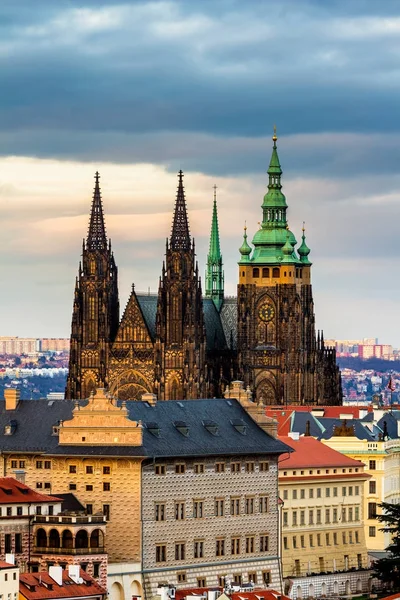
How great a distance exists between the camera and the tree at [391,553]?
520 feet

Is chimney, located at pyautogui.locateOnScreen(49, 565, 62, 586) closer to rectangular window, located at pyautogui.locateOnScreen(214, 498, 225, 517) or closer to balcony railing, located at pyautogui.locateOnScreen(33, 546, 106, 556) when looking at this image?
balcony railing, located at pyautogui.locateOnScreen(33, 546, 106, 556)

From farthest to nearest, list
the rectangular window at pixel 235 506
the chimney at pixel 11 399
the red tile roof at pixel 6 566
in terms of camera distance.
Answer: the chimney at pixel 11 399
the rectangular window at pixel 235 506
the red tile roof at pixel 6 566

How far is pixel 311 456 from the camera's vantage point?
169m

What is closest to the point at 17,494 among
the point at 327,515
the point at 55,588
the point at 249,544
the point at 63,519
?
the point at 63,519

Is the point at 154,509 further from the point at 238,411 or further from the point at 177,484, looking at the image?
the point at 238,411

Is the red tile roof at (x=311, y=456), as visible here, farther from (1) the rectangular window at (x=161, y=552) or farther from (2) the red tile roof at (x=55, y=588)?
(2) the red tile roof at (x=55, y=588)

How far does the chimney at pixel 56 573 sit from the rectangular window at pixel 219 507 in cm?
1911

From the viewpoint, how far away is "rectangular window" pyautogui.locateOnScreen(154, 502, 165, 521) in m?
147

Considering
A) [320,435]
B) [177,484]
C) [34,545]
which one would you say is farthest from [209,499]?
[320,435]

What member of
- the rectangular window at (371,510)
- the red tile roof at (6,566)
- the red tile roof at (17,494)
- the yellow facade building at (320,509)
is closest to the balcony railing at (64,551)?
the red tile roof at (17,494)

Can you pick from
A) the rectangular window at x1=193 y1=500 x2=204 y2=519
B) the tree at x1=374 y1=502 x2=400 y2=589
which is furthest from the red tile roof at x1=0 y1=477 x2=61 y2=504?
the tree at x1=374 y1=502 x2=400 y2=589

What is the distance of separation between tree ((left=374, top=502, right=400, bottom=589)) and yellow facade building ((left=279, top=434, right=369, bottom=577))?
6.41ft

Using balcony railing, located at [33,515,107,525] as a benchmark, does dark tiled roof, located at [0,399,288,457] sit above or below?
above

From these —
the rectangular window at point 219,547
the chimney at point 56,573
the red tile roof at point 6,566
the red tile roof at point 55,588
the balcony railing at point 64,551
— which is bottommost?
the red tile roof at point 55,588
